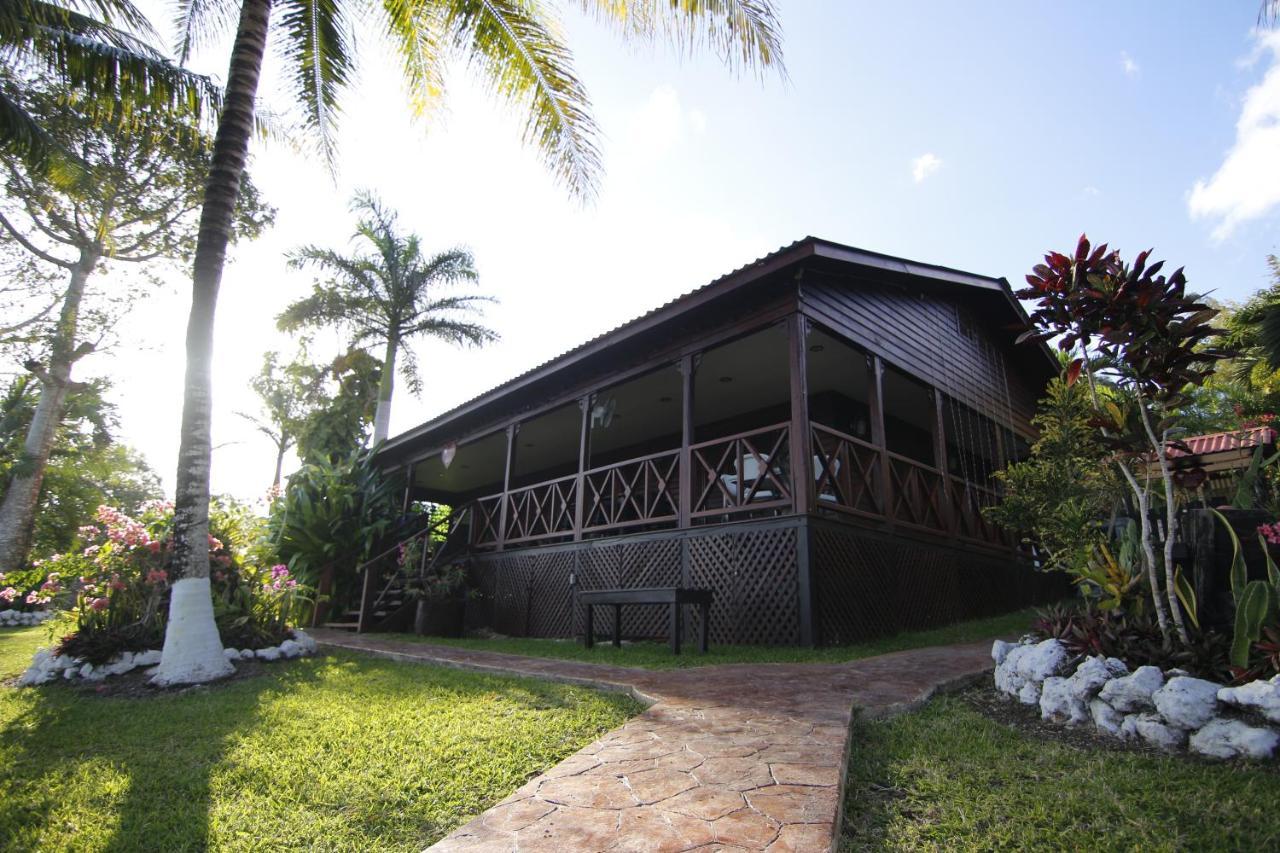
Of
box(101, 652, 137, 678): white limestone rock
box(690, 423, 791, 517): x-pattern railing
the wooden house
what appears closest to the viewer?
box(101, 652, 137, 678): white limestone rock

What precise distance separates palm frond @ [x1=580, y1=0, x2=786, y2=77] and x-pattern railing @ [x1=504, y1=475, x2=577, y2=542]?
5950mm

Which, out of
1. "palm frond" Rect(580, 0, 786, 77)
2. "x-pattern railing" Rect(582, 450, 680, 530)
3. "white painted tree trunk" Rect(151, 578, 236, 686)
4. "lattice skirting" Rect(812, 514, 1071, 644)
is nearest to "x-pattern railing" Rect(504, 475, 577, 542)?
"x-pattern railing" Rect(582, 450, 680, 530)

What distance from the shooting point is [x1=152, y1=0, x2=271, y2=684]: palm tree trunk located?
555 centimetres

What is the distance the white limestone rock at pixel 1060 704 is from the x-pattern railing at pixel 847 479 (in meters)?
3.52

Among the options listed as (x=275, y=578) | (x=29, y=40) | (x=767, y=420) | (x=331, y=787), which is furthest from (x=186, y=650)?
(x=767, y=420)

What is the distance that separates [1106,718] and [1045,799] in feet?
3.63

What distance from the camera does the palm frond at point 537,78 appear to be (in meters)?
7.43

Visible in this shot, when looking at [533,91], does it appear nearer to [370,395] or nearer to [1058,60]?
[1058,60]

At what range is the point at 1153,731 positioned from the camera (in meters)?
3.04

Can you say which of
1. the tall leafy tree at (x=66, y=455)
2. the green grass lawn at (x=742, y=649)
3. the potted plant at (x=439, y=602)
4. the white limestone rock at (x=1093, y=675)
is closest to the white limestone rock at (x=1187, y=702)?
the white limestone rock at (x=1093, y=675)

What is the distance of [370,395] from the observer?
2191 cm

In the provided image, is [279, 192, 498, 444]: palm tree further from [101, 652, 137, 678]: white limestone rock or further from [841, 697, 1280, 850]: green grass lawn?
[841, 697, 1280, 850]: green grass lawn

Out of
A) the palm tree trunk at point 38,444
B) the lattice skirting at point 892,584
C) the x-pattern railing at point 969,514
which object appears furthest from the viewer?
the palm tree trunk at point 38,444

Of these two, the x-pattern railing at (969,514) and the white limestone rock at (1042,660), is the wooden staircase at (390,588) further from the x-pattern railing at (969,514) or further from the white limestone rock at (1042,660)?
the white limestone rock at (1042,660)
